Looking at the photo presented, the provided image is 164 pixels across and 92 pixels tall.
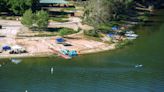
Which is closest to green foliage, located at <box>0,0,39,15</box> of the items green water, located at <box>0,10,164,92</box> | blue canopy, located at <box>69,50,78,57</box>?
blue canopy, located at <box>69,50,78,57</box>

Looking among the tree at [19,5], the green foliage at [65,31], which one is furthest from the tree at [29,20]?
the tree at [19,5]

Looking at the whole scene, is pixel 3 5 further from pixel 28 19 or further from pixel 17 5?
pixel 28 19

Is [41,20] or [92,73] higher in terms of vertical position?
[41,20]

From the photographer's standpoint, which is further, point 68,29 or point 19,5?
point 19,5

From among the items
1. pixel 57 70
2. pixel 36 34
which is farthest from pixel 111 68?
pixel 36 34

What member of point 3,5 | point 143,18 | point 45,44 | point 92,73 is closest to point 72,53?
point 45,44

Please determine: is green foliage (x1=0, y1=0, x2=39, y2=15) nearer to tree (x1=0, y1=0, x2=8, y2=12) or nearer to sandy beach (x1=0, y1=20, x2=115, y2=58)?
tree (x1=0, y1=0, x2=8, y2=12)

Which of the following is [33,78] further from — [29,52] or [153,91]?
[153,91]
